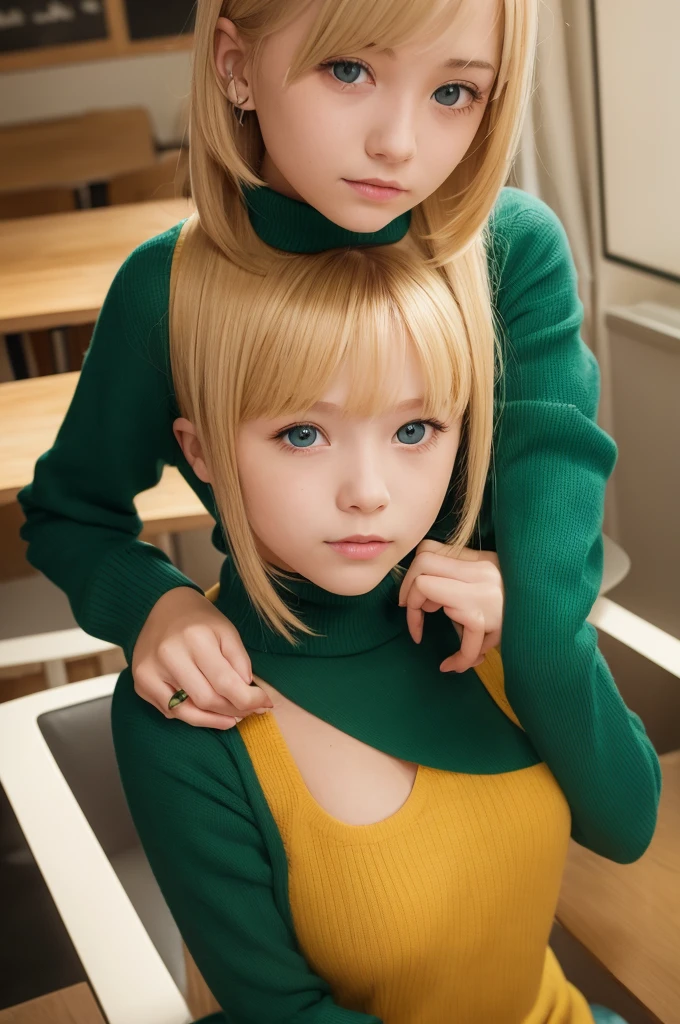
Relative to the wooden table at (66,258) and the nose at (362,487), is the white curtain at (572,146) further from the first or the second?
the nose at (362,487)

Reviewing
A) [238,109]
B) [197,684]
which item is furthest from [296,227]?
[197,684]

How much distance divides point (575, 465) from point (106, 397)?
35cm

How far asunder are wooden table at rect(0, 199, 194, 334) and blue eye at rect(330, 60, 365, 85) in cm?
113

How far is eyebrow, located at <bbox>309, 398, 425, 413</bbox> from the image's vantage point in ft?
2.28

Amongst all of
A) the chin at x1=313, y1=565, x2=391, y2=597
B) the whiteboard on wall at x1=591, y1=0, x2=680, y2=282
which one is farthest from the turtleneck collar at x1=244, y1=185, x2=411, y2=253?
the whiteboard on wall at x1=591, y1=0, x2=680, y2=282

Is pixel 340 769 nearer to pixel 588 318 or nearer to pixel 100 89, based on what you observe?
pixel 588 318

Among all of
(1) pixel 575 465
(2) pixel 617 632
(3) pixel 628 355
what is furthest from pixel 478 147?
(3) pixel 628 355

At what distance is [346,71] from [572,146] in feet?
5.29

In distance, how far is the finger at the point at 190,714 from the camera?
0.76 meters

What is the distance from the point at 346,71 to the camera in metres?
0.61

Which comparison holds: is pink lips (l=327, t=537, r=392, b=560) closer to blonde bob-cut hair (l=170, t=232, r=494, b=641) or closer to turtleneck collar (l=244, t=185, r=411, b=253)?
blonde bob-cut hair (l=170, t=232, r=494, b=641)

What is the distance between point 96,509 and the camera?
0.89 m

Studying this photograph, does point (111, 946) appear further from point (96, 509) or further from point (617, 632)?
point (617, 632)

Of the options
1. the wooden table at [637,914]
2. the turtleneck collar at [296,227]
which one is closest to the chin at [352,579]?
the turtleneck collar at [296,227]
